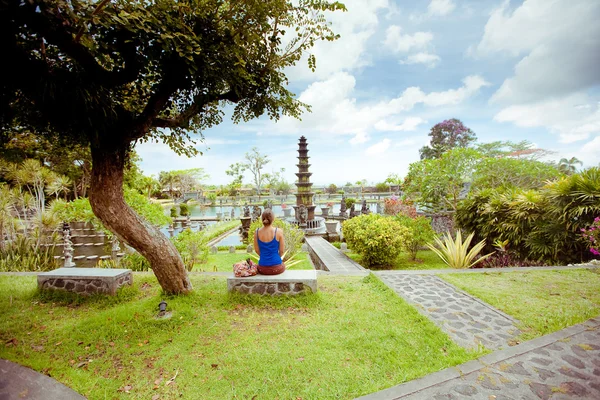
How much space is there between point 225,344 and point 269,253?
65.0 inches

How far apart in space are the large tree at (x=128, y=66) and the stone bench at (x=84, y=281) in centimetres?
121

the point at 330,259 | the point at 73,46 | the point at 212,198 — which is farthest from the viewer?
the point at 212,198

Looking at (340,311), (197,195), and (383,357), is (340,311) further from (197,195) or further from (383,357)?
(197,195)

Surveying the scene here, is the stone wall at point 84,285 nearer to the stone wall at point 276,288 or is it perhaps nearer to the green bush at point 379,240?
the stone wall at point 276,288

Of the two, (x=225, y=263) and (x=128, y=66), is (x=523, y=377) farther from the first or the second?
(x=225, y=263)

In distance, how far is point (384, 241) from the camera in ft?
25.8

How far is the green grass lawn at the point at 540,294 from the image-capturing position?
3.83 meters

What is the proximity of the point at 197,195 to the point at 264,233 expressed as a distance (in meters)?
38.7

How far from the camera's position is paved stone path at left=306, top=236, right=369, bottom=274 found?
7.73 meters

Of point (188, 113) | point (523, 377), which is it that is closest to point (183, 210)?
point (188, 113)

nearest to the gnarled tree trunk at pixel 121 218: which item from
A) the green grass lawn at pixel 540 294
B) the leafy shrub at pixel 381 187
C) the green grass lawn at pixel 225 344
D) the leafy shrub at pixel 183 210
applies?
the green grass lawn at pixel 225 344

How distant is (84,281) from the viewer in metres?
5.17

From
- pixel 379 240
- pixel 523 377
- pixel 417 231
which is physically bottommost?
pixel 523 377

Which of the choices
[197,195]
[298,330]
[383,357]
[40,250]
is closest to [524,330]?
[383,357]
